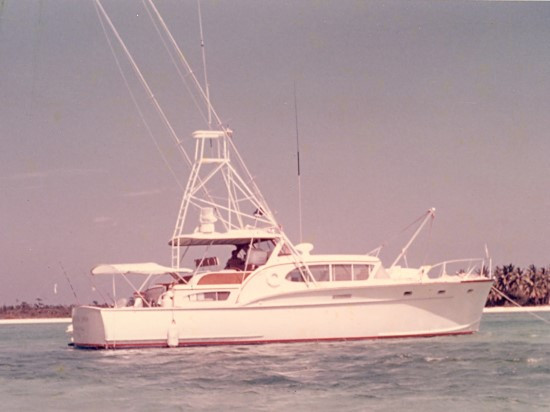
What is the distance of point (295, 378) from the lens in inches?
731

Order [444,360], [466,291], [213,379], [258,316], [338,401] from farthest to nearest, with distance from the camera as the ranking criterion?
1. [466,291]
2. [258,316]
3. [444,360]
4. [213,379]
5. [338,401]

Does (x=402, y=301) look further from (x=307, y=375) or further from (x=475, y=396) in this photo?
(x=475, y=396)

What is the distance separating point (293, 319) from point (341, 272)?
2.09m

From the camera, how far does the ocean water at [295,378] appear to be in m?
15.7

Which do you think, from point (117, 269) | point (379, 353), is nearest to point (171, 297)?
point (117, 269)

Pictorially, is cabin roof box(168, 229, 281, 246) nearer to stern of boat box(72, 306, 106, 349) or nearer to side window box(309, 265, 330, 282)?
side window box(309, 265, 330, 282)

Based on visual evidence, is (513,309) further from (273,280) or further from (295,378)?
(295,378)

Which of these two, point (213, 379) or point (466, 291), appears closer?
point (213, 379)

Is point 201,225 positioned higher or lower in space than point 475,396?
higher

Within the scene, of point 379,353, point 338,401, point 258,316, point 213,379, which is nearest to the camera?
point 338,401

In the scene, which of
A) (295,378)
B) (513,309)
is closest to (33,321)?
(513,309)

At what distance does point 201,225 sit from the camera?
2653 cm

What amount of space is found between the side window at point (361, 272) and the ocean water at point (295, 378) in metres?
2.04

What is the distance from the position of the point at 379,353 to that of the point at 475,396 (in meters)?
6.90
